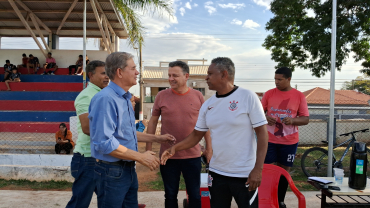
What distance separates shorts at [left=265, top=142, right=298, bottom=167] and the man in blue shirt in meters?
2.03

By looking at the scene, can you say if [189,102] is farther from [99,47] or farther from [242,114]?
[99,47]

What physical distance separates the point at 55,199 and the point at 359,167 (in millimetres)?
3965

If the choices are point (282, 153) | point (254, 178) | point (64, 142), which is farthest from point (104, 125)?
point (64, 142)

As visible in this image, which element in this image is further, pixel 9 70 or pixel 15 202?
pixel 9 70

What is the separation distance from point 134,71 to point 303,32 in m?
10.3

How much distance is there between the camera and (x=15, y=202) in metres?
4.07

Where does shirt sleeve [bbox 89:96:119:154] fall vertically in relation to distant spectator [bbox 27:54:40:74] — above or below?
below

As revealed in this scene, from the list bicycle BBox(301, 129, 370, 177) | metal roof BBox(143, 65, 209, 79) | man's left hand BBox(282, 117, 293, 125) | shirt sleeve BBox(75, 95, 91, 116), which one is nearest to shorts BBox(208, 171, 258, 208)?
shirt sleeve BBox(75, 95, 91, 116)

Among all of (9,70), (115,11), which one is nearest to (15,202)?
(115,11)

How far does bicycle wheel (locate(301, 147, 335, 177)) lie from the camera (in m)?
5.80

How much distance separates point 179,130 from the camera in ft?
10.00

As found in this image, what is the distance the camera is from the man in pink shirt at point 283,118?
3605 mm

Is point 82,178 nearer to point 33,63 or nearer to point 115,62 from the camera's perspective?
point 115,62

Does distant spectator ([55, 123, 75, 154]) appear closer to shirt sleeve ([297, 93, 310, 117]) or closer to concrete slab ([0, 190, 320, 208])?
concrete slab ([0, 190, 320, 208])
